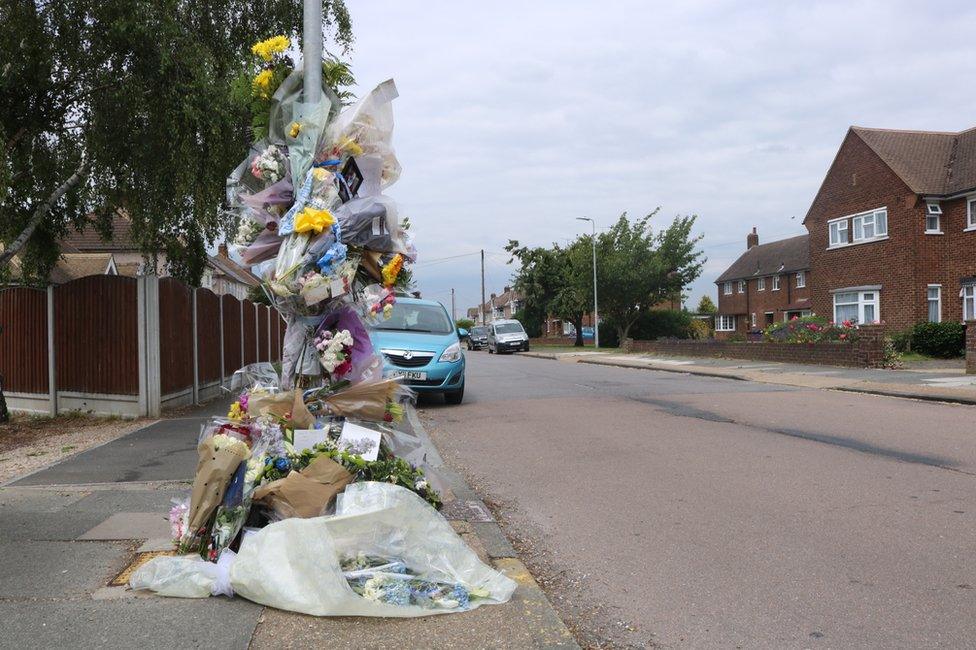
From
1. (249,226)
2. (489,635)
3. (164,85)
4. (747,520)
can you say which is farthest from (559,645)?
(164,85)

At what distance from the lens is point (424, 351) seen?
1297cm

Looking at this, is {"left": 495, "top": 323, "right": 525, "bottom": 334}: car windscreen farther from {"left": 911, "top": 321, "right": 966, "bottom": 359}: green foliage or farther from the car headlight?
the car headlight

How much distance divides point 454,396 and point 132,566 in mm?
9582

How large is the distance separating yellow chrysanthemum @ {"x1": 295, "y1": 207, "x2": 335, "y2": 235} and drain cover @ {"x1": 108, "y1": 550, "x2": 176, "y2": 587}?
205cm

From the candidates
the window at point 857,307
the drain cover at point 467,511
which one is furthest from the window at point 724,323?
the drain cover at point 467,511

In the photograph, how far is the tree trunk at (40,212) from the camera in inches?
431

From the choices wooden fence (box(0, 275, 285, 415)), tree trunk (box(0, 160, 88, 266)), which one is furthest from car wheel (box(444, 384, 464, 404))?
tree trunk (box(0, 160, 88, 266))

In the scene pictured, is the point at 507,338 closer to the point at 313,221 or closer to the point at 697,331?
the point at 697,331

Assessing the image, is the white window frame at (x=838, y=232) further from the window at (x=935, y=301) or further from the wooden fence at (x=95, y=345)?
the wooden fence at (x=95, y=345)

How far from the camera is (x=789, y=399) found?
45.7 ft

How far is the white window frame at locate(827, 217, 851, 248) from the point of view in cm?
3088

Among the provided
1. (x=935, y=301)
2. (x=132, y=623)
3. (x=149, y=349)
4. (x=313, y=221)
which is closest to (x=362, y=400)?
(x=313, y=221)

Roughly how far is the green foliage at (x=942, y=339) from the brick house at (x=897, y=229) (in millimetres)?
2129

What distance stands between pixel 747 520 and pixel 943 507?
1593 mm
